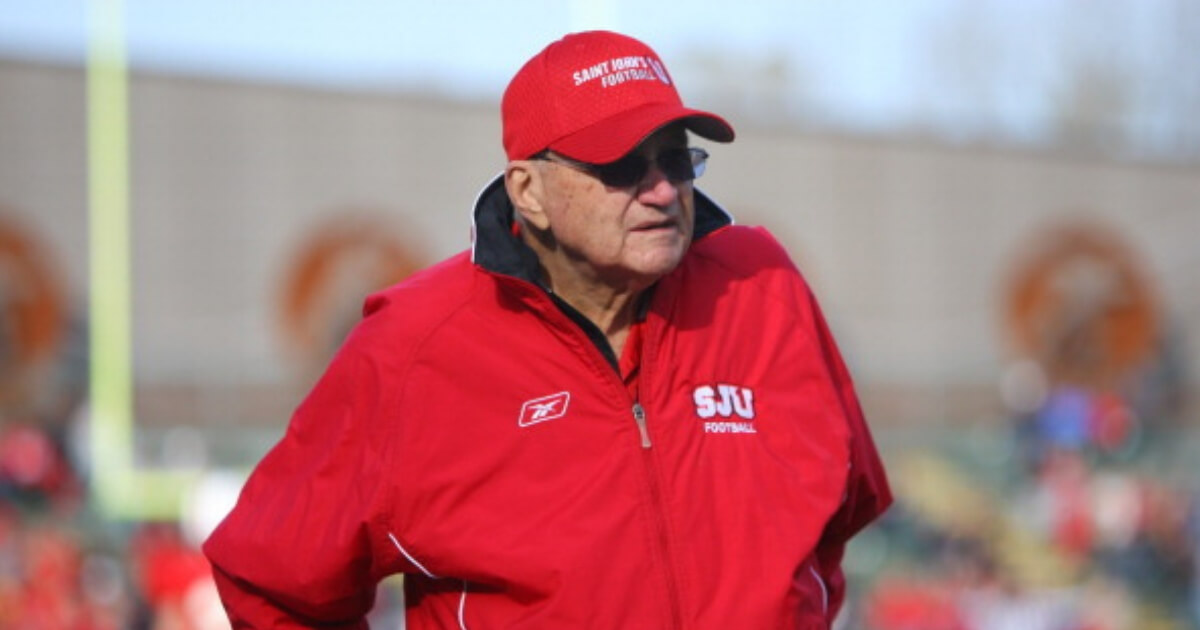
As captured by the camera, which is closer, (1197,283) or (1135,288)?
(1135,288)

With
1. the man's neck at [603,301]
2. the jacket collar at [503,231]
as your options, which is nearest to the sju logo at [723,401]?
the man's neck at [603,301]

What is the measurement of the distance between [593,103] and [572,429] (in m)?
0.47

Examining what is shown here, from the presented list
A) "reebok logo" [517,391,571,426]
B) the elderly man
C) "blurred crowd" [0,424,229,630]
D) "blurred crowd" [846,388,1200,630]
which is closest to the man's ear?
the elderly man

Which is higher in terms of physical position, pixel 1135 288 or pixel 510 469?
pixel 510 469

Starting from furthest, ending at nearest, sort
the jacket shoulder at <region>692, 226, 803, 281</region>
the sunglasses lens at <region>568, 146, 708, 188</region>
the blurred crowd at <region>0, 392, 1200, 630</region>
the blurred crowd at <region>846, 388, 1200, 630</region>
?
the blurred crowd at <region>846, 388, 1200, 630</region>
the blurred crowd at <region>0, 392, 1200, 630</region>
the jacket shoulder at <region>692, 226, 803, 281</region>
the sunglasses lens at <region>568, 146, 708, 188</region>

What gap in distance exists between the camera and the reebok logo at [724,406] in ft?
8.79

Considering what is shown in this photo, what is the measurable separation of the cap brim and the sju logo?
1.19ft

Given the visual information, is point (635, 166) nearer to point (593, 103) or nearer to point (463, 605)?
point (593, 103)

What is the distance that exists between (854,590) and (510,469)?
1132 centimetres

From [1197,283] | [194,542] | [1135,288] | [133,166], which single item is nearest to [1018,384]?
[1135,288]

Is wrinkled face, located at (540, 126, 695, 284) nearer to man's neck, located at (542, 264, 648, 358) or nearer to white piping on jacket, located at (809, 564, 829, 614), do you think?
man's neck, located at (542, 264, 648, 358)

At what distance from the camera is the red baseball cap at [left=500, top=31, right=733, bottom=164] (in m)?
2.64

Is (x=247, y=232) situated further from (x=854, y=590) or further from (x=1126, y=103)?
(x=1126, y=103)

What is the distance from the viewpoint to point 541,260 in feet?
9.34
